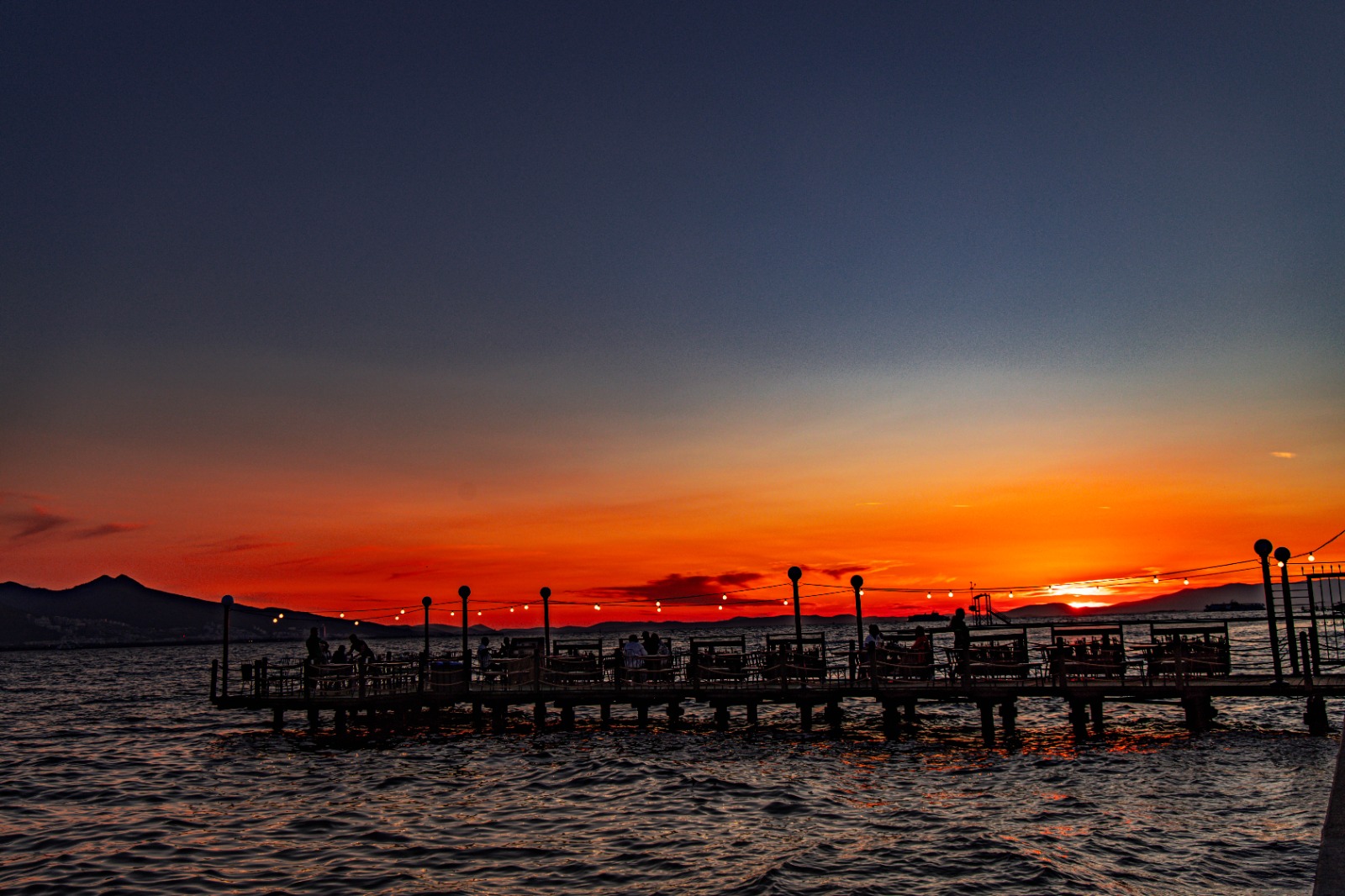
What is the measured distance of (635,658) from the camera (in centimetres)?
3195

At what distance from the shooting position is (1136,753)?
26031 mm

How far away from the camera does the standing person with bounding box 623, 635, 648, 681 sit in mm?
31622

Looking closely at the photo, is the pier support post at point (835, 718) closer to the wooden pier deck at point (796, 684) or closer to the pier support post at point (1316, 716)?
the wooden pier deck at point (796, 684)

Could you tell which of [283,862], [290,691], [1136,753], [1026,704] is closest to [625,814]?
[283,862]

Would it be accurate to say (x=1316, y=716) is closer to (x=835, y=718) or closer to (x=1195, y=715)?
(x=1195, y=715)

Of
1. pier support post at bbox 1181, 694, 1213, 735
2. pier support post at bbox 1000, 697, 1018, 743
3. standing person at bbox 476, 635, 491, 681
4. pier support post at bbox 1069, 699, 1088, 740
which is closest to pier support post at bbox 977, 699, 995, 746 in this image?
pier support post at bbox 1000, 697, 1018, 743

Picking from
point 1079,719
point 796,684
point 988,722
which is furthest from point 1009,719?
point 796,684

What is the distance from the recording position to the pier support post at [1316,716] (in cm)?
2641

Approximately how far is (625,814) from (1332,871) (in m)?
15.0

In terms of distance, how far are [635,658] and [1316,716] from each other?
63.7ft

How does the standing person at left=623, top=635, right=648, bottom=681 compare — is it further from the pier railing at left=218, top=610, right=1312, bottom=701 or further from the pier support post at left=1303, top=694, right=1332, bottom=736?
the pier support post at left=1303, top=694, right=1332, bottom=736

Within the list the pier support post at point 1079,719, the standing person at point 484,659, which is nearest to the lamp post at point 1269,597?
the pier support post at point 1079,719

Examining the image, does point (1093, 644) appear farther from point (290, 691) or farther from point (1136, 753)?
point (290, 691)

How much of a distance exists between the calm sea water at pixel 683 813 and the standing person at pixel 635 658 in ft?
7.27
